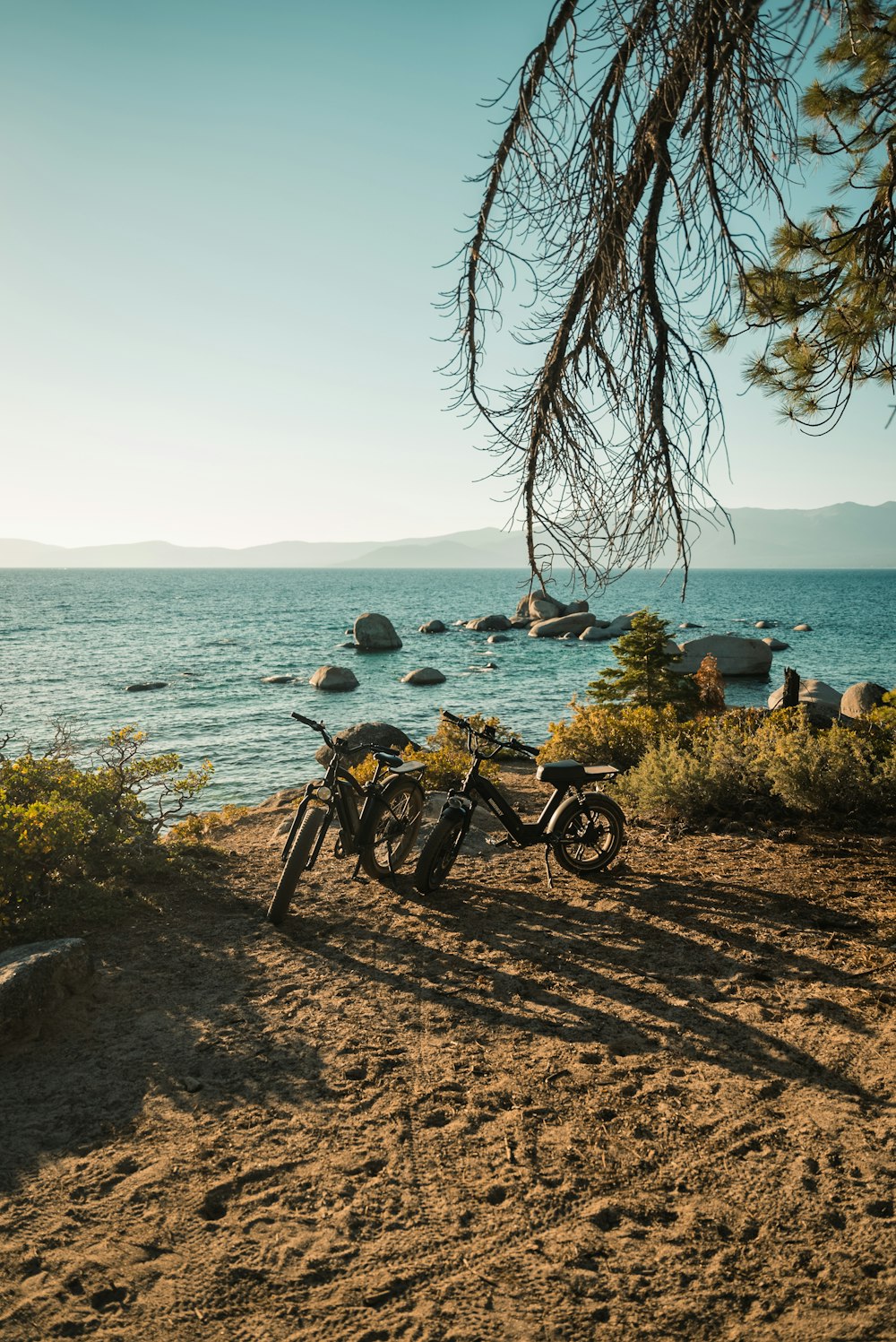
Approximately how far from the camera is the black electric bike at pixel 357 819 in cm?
616

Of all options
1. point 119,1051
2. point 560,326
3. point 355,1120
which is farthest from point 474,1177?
point 560,326

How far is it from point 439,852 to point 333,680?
24.8 m

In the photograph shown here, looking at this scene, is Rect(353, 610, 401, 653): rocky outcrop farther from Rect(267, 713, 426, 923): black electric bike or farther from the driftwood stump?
Rect(267, 713, 426, 923): black electric bike

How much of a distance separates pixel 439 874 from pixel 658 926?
6.13 feet

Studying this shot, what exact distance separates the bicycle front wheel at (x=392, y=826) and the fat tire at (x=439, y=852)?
0.39m

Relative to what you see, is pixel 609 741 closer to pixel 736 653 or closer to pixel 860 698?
pixel 860 698

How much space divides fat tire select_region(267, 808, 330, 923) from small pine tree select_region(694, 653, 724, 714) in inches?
497

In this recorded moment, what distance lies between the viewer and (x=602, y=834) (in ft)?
22.8

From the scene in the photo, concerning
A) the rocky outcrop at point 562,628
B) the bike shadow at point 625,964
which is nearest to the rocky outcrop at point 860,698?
the bike shadow at point 625,964

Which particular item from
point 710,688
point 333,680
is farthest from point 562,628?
point 710,688

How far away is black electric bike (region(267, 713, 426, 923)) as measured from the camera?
20.2ft

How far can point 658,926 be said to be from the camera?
584 centimetres

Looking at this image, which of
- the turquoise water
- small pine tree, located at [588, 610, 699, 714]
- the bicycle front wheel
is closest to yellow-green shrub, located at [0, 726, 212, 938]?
the bicycle front wheel

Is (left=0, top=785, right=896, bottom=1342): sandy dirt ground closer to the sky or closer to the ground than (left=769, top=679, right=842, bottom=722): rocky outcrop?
closer to the sky
